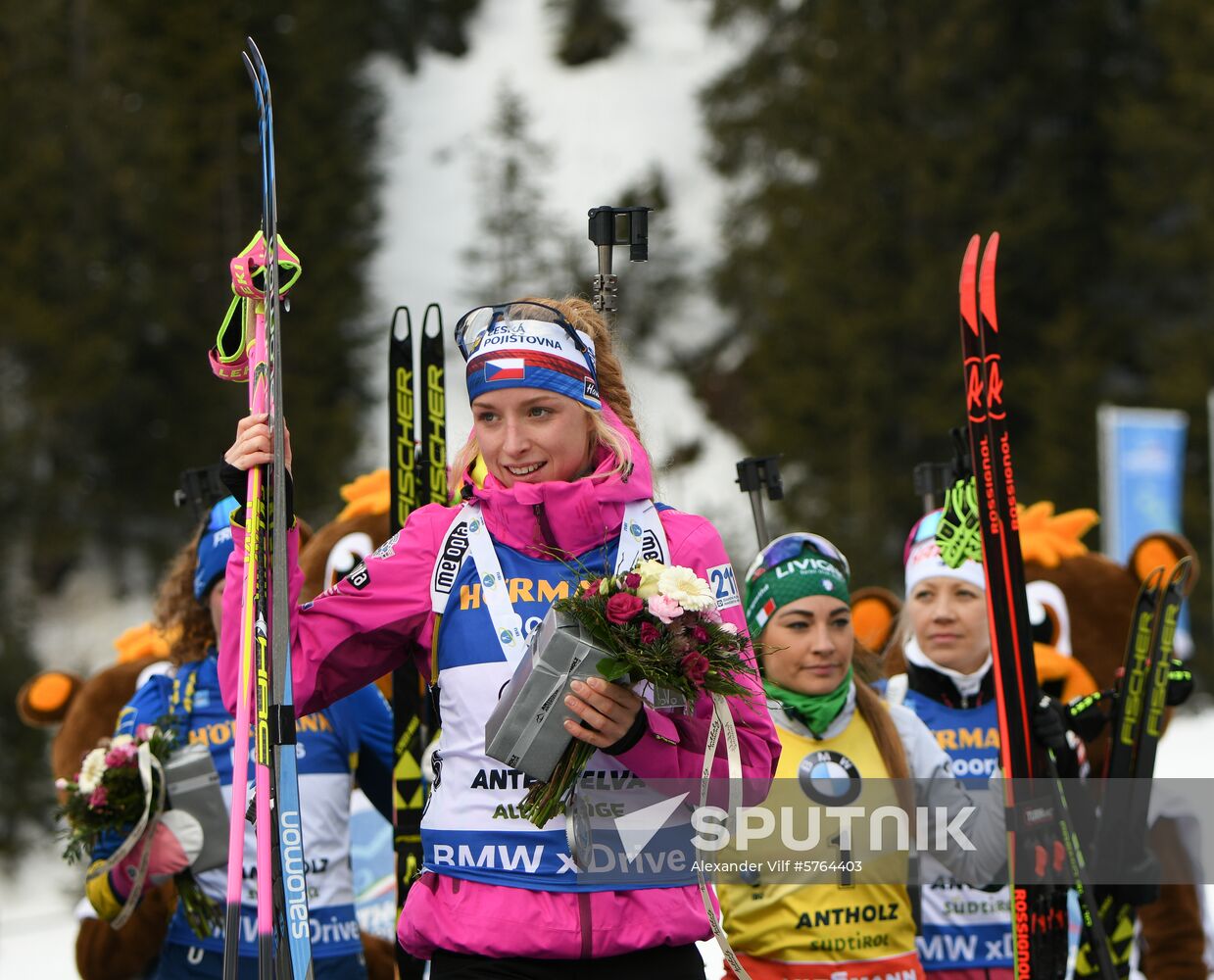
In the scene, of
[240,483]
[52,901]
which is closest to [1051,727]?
[240,483]

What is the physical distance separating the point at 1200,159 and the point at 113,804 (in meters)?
25.1

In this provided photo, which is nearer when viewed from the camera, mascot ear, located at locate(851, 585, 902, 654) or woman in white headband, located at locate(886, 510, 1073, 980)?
woman in white headband, located at locate(886, 510, 1073, 980)

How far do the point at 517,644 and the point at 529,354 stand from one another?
1.76ft

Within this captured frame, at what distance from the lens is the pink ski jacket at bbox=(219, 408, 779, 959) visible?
276 cm

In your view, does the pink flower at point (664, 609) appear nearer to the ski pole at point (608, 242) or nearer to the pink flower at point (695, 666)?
the pink flower at point (695, 666)

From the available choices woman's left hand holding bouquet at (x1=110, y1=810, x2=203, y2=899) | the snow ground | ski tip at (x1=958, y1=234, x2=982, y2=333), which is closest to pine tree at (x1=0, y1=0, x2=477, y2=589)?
the snow ground

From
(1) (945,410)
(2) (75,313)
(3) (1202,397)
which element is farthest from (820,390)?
(2) (75,313)

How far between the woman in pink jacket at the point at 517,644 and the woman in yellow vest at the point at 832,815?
1353 millimetres

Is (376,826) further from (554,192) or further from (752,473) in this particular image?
(554,192)

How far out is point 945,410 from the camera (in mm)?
27234

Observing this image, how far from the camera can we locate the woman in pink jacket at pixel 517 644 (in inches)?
109

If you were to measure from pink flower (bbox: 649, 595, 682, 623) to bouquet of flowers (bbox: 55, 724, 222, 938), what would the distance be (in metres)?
2.18

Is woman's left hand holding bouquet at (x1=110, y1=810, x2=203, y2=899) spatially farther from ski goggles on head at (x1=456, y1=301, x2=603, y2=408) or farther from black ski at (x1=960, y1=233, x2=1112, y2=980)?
black ski at (x1=960, y1=233, x2=1112, y2=980)

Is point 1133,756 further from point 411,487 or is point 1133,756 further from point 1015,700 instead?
point 411,487
